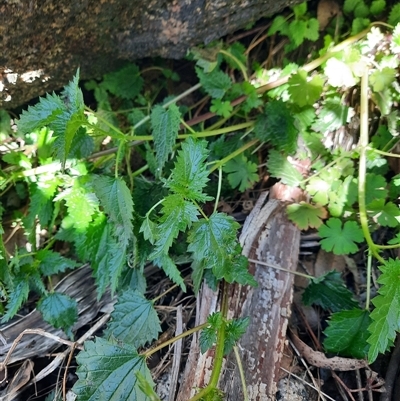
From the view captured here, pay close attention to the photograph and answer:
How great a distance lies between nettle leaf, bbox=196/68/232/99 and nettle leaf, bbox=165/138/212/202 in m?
0.58

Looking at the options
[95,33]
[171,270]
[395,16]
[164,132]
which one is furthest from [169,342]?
[395,16]

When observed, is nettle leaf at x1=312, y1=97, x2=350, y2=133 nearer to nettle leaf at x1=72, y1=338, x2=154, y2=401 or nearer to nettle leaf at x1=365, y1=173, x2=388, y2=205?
nettle leaf at x1=365, y1=173, x2=388, y2=205

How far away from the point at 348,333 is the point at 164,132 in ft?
3.18

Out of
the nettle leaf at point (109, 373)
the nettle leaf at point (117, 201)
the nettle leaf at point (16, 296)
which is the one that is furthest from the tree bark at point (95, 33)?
the nettle leaf at point (109, 373)

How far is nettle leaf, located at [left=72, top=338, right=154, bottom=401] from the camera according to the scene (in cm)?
133

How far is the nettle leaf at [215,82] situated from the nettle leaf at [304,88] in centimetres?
28

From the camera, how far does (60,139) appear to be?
150 centimetres

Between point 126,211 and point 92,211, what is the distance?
24 centimetres

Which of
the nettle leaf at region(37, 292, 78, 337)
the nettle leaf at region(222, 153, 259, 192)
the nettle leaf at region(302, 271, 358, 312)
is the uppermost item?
the nettle leaf at region(222, 153, 259, 192)

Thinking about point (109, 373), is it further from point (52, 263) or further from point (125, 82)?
point (125, 82)

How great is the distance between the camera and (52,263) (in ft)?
5.62

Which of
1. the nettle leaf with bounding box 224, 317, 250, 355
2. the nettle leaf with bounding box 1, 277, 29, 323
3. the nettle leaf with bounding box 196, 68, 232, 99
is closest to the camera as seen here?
the nettle leaf with bounding box 224, 317, 250, 355

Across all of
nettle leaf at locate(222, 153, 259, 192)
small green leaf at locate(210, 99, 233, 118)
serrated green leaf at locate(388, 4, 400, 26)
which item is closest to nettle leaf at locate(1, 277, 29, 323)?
nettle leaf at locate(222, 153, 259, 192)

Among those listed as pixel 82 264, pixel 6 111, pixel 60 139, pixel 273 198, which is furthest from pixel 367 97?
pixel 6 111
